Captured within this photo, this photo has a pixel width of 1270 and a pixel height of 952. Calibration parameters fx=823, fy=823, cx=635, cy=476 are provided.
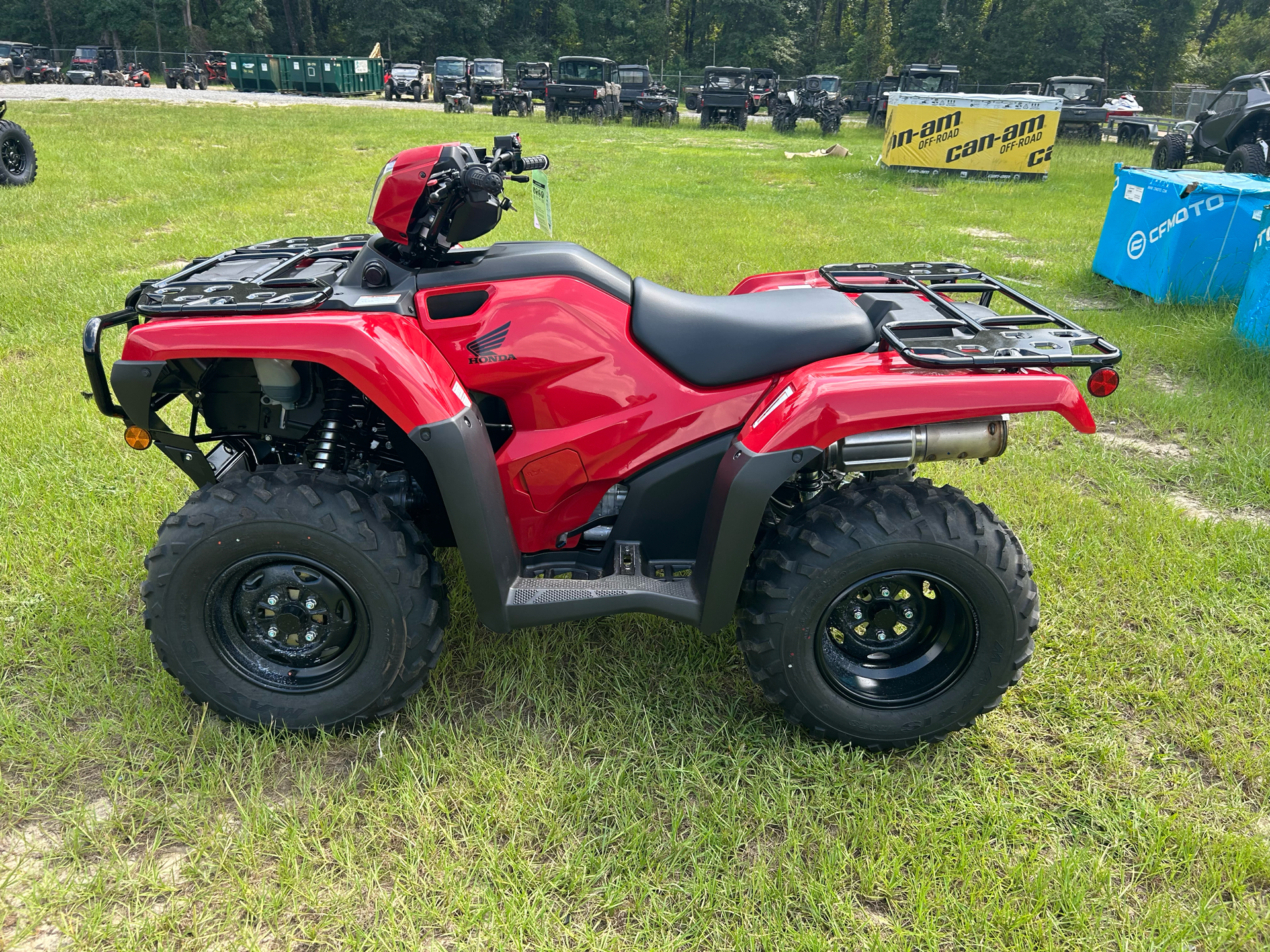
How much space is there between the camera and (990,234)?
1043cm

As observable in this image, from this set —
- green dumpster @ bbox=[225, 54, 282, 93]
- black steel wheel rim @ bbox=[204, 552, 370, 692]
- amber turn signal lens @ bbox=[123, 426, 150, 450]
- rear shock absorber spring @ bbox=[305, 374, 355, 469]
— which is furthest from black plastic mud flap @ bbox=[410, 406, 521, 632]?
green dumpster @ bbox=[225, 54, 282, 93]

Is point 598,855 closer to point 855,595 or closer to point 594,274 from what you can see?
point 855,595

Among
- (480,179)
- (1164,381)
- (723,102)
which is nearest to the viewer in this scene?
(480,179)

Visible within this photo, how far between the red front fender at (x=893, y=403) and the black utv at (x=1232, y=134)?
12.6m

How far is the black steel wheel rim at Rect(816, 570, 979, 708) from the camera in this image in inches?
96.0

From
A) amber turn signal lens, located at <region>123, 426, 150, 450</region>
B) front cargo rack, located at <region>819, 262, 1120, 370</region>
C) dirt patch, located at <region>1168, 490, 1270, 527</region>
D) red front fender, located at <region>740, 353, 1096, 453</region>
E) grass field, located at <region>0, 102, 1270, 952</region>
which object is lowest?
grass field, located at <region>0, 102, 1270, 952</region>

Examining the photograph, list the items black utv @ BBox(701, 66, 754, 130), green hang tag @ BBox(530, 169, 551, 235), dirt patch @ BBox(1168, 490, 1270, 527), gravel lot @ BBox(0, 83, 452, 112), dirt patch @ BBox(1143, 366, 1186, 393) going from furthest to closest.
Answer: black utv @ BBox(701, 66, 754, 130)
gravel lot @ BBox(0, 83, 452, 112)
dirt patch @ BBox(1143, 366, 1186, 393)
dirt patch @ BBox(1168, 490, 1270, 527)
green hang tag @ BBox(530, 169, 551, 235)

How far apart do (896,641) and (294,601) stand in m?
1.82

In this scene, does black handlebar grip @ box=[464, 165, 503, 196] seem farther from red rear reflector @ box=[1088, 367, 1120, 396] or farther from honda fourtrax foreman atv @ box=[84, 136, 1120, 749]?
red rear reflector @ box=[1088, 367, 1120, 396]

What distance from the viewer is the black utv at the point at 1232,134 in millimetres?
12297

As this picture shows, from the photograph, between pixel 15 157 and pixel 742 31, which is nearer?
pixel 15 157

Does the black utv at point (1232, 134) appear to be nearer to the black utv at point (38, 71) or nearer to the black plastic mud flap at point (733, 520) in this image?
the black plastic mud flap at point (733, 520)

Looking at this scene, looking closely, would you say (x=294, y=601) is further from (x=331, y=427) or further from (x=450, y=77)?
(x=450, y=77)

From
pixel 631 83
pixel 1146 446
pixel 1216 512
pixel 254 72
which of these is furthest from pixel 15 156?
pixel 254 72
